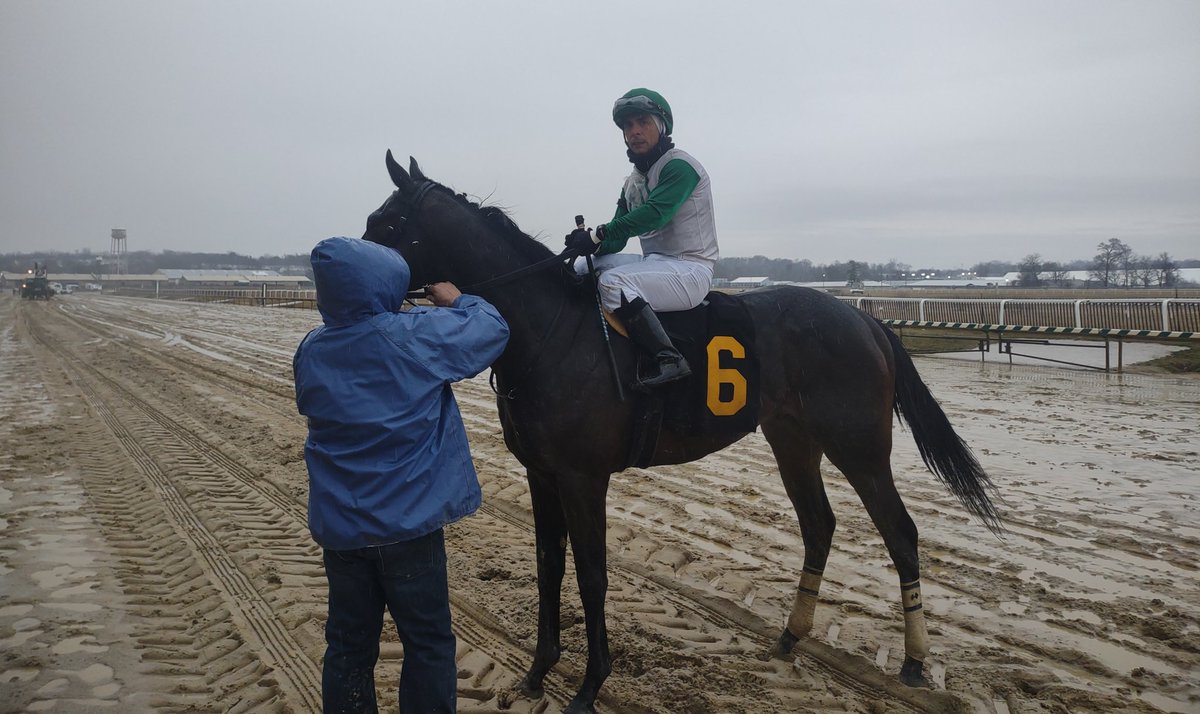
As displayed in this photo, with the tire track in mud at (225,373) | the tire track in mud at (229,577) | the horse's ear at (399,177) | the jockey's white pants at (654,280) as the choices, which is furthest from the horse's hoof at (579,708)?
the tire track in mud at (225,373)

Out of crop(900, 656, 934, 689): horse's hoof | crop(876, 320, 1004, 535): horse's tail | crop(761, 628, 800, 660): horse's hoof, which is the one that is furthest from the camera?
crop(876, 320, 1004, 535): horse's tail

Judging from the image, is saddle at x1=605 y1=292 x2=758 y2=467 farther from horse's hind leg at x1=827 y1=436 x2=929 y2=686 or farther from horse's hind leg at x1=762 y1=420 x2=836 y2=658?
horse's hind leg at x1=827 y1=436 x2=929 y2=686

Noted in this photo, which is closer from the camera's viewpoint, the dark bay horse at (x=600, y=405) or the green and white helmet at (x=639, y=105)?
the dark bay horse at (x=600, y=405)

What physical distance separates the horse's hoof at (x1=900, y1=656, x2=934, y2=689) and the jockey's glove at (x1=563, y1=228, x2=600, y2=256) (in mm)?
2452

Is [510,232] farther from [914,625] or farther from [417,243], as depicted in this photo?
[914,625]

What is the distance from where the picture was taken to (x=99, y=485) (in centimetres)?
654

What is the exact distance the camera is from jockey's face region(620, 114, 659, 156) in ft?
11.8

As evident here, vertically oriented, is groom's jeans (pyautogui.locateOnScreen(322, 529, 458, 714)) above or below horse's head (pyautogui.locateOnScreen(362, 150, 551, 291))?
below

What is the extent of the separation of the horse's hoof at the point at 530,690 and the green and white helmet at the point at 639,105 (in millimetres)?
2760

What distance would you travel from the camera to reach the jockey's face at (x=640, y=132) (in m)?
3.60

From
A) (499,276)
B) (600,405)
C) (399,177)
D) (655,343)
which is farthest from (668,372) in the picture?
(399,177)

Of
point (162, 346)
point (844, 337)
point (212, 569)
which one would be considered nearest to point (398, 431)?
point (844, 337)

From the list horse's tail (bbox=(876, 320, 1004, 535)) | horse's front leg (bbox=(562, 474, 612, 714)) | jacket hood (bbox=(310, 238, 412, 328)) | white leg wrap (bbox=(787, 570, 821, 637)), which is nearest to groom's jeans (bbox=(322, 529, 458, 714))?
jacket hood (bbox=(310, 238, 412, 328))

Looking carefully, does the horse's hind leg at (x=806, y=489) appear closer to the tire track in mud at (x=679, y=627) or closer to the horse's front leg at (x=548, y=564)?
the tire track in mud at (x=679, y=627)
